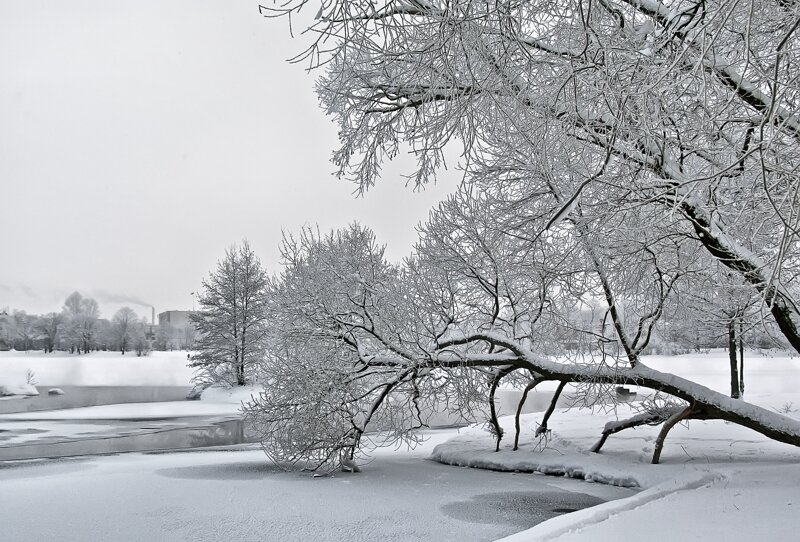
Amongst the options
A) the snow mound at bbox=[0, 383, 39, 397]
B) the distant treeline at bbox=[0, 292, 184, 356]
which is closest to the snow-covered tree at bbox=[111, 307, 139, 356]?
the distant treeline at bbox=[0, 292, 184, 356]

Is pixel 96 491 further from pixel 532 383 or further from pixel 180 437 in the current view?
pixel 180 437

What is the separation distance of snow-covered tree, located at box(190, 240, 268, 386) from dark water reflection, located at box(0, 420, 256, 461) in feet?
41.3

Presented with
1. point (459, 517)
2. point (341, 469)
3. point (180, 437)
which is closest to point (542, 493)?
point (459, 517)

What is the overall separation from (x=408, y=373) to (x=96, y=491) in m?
5.30

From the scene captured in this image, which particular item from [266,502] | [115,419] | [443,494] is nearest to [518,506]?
[443,494]

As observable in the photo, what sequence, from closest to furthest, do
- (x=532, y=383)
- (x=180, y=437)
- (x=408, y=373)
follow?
(x=408, y=373) → (x=532, y=383) → (x=180, y=437)

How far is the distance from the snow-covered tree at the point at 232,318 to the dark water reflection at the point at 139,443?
12.6m

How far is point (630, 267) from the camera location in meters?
10.2

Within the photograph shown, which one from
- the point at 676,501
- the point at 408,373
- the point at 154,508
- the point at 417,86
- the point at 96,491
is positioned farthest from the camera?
the point at 408,373

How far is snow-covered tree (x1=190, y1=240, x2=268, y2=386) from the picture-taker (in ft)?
113

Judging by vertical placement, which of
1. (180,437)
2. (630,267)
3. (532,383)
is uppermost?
(630,267)

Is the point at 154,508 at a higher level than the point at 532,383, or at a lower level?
lower

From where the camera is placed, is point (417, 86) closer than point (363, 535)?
Yes

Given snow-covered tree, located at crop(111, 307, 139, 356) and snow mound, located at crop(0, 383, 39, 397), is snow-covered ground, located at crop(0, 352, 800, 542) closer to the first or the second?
snow mound, located at crop(0, 383, 39, 397)
